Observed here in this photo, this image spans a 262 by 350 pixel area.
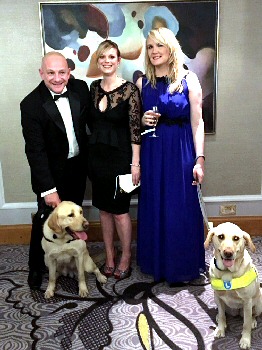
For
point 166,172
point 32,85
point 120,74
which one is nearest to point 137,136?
point 166,172

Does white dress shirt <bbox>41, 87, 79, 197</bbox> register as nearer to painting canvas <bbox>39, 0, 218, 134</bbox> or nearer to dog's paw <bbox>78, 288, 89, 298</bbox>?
painting canvas <bbox>39, 0, 218, 134</bbox>

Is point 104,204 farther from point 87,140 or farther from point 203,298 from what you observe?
point 203,298

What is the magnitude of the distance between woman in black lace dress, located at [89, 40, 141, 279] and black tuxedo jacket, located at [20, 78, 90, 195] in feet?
0.28

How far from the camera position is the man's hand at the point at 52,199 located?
2633 mm

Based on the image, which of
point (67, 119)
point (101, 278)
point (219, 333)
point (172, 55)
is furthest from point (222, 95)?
point (219, 333)

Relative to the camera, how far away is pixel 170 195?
2.61m

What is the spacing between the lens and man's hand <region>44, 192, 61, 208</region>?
104 inches

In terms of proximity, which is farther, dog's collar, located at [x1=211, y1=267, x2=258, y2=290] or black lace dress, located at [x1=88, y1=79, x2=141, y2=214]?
black lace dress, located at [x1=88, y1=79, x2=141, y2=214]

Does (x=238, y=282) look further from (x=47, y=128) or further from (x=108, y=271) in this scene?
(x=47, y=128)

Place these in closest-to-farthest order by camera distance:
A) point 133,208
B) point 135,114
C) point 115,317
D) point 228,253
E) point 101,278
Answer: point 228,253 < point 115,317 < point 135,114 < point 101,278 < point 133,208

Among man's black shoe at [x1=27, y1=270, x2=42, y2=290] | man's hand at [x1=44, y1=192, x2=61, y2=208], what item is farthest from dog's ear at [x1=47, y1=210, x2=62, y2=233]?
man's black shoe at [x1=27, y1=270, x2=42, y2=290]

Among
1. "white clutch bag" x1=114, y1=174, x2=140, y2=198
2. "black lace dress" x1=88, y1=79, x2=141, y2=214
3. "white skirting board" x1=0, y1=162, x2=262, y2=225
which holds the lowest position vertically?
"white skirting board" x1=0, y1=162, x2=262, y2=225

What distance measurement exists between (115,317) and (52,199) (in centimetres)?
79

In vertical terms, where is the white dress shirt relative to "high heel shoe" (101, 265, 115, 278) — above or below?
above
